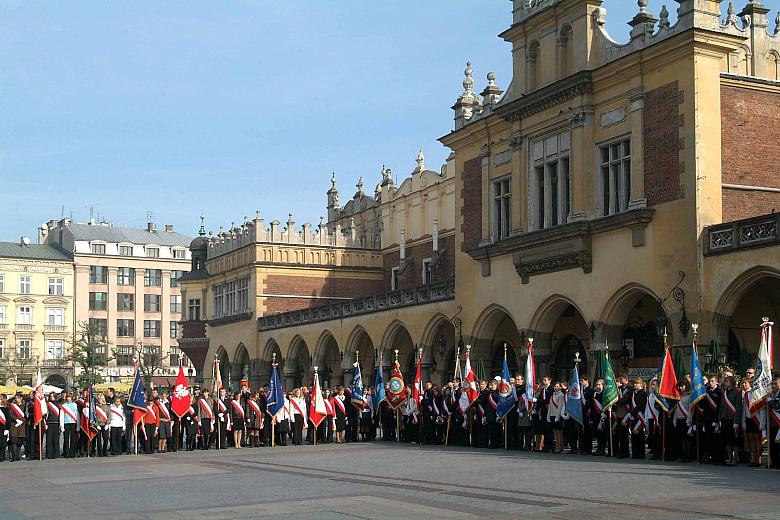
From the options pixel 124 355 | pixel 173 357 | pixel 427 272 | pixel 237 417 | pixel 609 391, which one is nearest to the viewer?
pixel 609 391

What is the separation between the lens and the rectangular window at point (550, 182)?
33781mm

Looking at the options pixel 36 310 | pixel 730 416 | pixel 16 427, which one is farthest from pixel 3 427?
pixel 36 310

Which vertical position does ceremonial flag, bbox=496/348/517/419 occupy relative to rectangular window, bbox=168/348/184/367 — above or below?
above

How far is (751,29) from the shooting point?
33094mm

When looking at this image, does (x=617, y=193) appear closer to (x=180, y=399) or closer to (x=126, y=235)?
(x=180, y=399)

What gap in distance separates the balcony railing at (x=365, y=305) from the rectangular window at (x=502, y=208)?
13.1 ft

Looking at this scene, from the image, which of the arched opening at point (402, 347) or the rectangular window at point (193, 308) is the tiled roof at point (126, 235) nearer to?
the rectangular window at point (193, 308)

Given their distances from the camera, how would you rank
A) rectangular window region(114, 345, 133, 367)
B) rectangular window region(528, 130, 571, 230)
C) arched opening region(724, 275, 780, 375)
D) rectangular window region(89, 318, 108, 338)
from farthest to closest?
rectangular window region(114, 345, 133, 367), rectangular window region(89, 318, 108, 338), rectangular window region(528, 130, 571, 230), arched opening region(724, 275, 780, 375)

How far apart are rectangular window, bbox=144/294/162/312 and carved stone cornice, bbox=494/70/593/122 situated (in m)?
66.4

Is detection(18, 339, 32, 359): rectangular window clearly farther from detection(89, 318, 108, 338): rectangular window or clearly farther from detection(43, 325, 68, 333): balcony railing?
detection(89, 318, 108, 338): rectangular window

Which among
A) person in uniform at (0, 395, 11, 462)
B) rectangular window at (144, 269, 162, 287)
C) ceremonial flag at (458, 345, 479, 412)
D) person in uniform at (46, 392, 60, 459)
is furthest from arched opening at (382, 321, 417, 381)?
rectangular window at (144, 269, 162, 287)

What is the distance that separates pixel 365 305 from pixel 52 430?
20638mm

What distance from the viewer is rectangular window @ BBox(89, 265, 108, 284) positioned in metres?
95.2

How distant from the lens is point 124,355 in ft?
312
